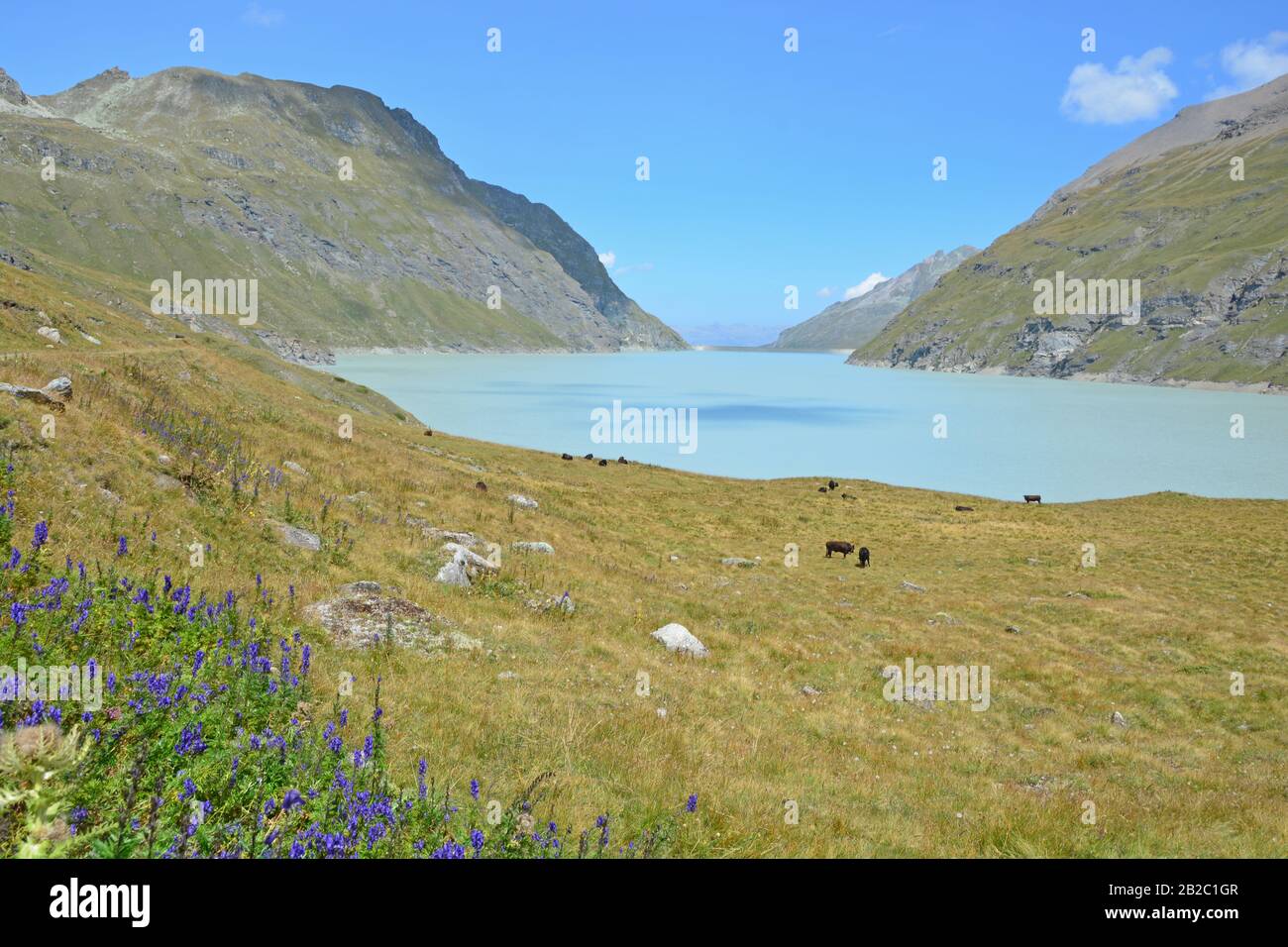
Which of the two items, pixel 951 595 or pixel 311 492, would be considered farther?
pixel 951 595

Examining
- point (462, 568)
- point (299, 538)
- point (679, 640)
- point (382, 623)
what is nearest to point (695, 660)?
point (679, 640)

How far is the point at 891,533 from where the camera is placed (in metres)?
47.8

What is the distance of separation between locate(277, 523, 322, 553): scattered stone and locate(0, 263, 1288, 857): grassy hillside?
338 mm

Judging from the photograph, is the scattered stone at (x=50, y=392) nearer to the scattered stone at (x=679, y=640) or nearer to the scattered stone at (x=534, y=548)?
the scattered stone at (x=534, y=548)

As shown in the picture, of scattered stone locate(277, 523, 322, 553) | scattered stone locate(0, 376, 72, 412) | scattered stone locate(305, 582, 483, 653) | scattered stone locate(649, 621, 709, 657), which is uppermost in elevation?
scattered stone locate(0, 376, 72, 412)

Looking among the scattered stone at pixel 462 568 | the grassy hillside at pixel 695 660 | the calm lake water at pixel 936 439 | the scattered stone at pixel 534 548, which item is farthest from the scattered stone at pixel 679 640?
the calm lake water at pixel 936 439

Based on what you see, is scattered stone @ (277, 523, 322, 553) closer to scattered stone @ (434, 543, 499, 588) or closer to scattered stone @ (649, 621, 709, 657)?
scattered stone @ (434, 543, 499, 588)

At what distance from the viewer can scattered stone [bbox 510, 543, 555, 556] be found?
2298cm

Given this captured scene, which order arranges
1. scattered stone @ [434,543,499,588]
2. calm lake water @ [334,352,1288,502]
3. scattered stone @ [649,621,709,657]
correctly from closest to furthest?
scattered stone @ [434,543,499,588], scattered stone @ [649,621,709,657], calm lake water @ [334,352,1288,502]

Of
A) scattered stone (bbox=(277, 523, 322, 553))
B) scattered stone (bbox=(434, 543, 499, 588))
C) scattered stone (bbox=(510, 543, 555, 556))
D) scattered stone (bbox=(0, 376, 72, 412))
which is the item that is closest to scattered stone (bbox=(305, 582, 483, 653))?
scattered stone (bbox=(277, 523, 322, 553))
